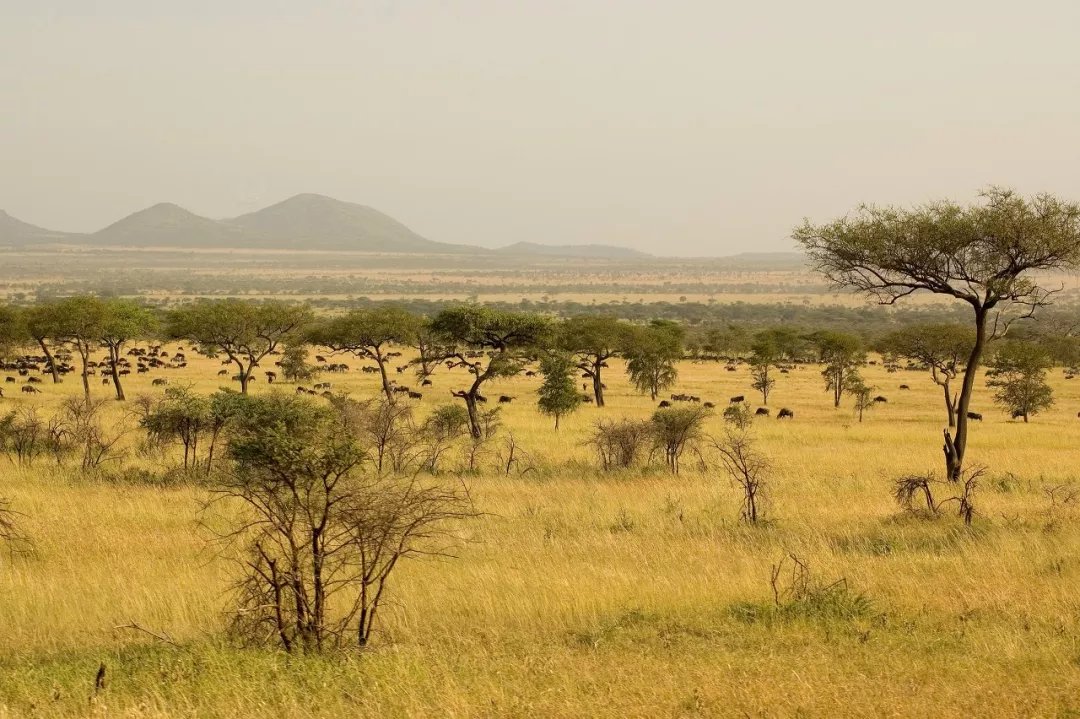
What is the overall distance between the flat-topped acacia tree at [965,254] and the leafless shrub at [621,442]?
18.8 ft

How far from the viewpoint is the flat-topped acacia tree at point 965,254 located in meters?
15.7

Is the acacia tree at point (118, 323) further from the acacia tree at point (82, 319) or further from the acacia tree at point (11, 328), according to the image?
the acacia tree at point (11, 328)

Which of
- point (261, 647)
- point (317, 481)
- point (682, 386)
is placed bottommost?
point (682, 386)

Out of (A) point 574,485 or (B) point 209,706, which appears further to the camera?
(A) point 574,485

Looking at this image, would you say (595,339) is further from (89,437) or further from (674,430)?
(89,437)

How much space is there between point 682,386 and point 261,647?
1784 inches

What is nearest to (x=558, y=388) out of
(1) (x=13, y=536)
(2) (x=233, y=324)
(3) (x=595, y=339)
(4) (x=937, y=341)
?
(3) (x=595, y=339)

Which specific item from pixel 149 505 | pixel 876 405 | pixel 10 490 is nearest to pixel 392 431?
pixel 149 505

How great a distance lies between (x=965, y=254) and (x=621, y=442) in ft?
28.0

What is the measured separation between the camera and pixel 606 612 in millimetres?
8656

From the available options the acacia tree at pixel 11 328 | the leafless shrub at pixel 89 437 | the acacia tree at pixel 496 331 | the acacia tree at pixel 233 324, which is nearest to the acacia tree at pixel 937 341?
the acacia tree at pixel 496 331

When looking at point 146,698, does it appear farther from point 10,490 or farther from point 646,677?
point 10,490

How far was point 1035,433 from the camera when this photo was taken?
29.4 m

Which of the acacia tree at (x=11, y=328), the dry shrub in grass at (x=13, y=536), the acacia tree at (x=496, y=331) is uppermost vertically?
the acacia tree at (x=496, y=331)
